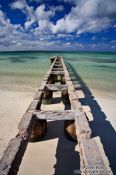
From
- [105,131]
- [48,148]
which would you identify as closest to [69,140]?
[48,148]

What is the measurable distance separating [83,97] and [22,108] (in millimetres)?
2923

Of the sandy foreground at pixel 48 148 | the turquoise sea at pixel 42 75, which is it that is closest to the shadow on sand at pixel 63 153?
the sandy foreground at pixel 48 148

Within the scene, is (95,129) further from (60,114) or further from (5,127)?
(5,127)

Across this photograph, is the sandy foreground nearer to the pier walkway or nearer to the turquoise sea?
the pier walkway

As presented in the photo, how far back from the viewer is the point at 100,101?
679 cm

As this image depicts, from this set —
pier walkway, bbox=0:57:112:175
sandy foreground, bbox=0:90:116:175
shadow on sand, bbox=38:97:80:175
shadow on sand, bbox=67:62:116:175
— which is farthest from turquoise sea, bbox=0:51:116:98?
pier walkway, bbox=0:57:112:175

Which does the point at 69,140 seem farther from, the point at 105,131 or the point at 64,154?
the point at 105,131

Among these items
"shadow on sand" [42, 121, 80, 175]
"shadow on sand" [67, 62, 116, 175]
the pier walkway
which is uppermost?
the pier walkway

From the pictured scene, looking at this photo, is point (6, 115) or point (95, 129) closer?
point (95, 129)

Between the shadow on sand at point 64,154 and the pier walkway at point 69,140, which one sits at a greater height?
the pier walkway at point 69,140

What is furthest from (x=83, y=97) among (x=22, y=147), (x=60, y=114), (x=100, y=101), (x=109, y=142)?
(x=22, y=147)

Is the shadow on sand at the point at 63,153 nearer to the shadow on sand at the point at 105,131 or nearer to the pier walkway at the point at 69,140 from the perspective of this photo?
the pier walkway at the point at 69,140

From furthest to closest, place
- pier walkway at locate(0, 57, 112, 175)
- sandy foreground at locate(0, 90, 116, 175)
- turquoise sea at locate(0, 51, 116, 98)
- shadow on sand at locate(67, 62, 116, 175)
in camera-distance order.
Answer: turquoise sea at locate(0, 51, 116, 98) → shadow on sand at locate(67, 62, 116, 175) → sandy foreground at locate(0, 90, 116, 175) → pier walkway at locate(0, 57, 112, 175)

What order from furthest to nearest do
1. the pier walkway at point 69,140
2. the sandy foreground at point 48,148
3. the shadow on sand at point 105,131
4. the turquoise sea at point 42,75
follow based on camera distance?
1. the turquoise sea at point 42,75
2. the shadow on sand at point 105,131
3. the sandy foreground at point 48,148
4. the pier walkway at point 69,140
